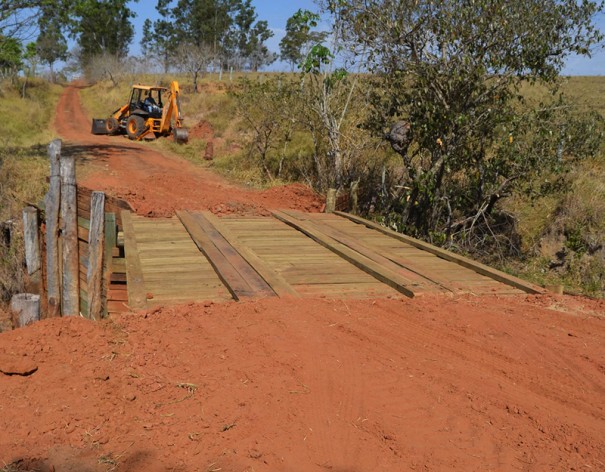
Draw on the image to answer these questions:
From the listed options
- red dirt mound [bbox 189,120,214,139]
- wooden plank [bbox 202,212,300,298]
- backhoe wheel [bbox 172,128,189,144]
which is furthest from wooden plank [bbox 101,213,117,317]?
red dirt mound [bbox 189,120,214,139]

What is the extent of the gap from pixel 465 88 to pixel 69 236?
17.9ft

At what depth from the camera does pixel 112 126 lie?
2119cm

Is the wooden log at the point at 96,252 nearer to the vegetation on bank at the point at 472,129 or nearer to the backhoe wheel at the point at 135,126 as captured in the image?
the vegetation on bank at the point at 472,129

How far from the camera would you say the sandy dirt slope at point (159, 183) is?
28.8ft

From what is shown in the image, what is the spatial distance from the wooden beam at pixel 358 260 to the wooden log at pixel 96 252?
254 centimetres

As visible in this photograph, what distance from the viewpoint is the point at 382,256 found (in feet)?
21.2

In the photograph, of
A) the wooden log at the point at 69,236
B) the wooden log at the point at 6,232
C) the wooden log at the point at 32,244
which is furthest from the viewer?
the wooden log at the point at 6,232

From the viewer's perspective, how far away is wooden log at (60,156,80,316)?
6.00m

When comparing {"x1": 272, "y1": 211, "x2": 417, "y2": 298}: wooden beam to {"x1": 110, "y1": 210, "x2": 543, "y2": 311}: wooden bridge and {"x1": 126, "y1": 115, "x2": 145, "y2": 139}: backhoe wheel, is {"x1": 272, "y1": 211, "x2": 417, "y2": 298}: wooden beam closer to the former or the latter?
{"x1": 110, "y1": 210, "x2": 543, "y2": 311}: wooden bridge

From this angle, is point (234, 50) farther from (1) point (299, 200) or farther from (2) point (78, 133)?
(1) point (299, 200)

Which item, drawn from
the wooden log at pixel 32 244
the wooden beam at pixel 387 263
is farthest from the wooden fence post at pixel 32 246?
the wooden beam at pixel 387 263

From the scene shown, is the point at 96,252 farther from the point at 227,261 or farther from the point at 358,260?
the point at 358,260

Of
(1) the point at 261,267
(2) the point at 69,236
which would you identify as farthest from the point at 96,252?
(1) the point at 261,267

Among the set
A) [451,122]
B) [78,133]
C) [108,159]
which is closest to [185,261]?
[451,122]
